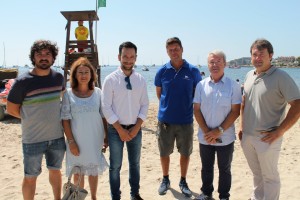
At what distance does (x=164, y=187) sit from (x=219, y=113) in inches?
60.9

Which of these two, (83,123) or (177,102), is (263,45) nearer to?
(177,102)

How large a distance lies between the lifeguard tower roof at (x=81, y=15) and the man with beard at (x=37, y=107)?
572 cm

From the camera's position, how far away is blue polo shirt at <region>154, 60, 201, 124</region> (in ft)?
14.3

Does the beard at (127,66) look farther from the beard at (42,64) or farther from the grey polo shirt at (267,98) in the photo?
the grey polo shirt at (267,98)

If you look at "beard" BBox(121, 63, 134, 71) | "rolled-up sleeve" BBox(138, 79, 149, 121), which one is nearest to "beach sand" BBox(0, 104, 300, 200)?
"rolled-up sleeve" BBox(138, 79, 149, 121)

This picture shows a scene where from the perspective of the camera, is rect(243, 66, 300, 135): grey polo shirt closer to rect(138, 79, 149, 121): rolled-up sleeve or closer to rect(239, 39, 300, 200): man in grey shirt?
rect(239, 39, 300, 200): man in grey shirt

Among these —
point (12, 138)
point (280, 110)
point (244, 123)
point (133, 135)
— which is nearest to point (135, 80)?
point (133, 135)

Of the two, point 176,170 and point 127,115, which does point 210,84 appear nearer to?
point 127,115

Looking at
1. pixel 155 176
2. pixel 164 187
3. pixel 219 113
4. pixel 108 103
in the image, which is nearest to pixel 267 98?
pixel 219 113

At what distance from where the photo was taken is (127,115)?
3799 millimetres

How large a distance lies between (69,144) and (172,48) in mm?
1948

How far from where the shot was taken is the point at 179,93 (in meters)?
4.35

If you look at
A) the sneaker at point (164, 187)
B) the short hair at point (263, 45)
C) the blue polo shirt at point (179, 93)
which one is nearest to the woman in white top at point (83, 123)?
the blue polo shirt at point (179, 93)

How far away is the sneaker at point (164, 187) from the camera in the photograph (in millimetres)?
4559
